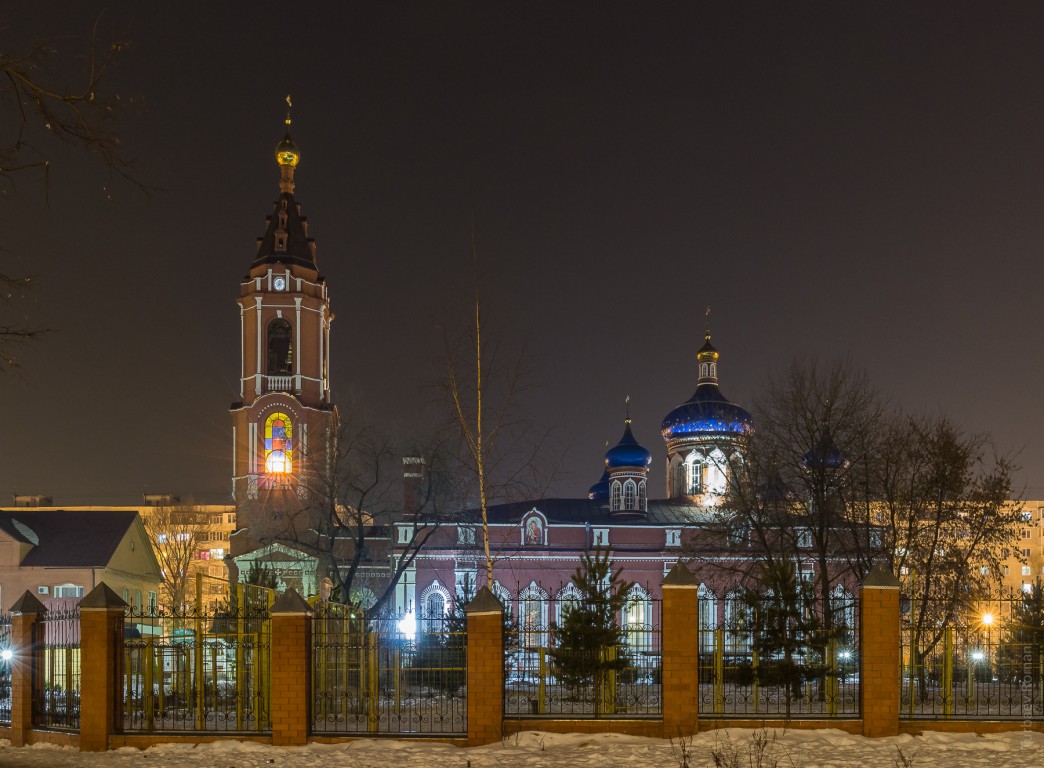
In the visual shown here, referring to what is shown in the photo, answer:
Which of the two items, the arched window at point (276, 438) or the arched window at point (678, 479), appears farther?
the arched window at point (678, 479)

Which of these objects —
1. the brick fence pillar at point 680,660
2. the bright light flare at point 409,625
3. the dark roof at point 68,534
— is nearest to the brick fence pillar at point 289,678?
the bright light flare at point 409,625

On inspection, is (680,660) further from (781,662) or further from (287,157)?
(287,157)

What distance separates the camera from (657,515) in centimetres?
5169

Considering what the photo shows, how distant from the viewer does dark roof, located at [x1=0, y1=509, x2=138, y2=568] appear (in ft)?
139

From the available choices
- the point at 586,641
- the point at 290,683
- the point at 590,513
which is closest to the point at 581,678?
the point at 586,641

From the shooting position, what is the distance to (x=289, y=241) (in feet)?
151

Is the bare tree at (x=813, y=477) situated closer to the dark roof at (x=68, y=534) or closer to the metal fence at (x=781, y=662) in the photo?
→ the metal fence at (x=781, y=662)

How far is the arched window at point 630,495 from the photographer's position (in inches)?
2013

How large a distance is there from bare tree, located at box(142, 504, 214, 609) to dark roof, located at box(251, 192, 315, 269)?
16.8m

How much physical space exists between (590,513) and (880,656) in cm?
3802

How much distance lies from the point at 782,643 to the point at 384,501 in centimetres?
1339

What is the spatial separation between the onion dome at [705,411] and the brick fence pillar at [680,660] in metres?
37.9

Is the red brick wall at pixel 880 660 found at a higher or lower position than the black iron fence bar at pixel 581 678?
higher

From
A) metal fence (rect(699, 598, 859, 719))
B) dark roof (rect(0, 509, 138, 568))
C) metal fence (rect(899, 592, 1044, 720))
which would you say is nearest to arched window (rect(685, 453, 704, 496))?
metal fence (rect(899, 592, 1044, 720))
